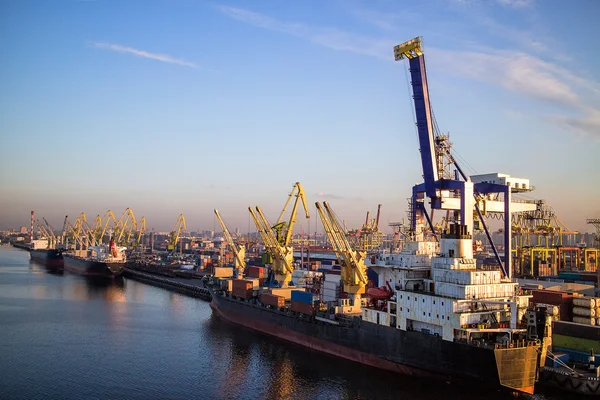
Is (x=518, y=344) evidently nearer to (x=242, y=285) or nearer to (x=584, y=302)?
(x=584, y=302)

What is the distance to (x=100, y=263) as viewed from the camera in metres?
103

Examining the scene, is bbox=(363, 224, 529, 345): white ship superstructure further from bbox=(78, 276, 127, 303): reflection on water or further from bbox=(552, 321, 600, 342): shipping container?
bbox=(78, 276, 127, 303): reflection on water

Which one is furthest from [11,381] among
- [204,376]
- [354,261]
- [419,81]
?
[419,81]

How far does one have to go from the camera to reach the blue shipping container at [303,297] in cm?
4107

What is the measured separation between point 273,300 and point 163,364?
13.3 metres

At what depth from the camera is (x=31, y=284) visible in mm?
82438

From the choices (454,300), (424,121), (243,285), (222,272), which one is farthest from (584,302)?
(222,272)

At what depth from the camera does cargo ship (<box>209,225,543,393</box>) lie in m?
27.7

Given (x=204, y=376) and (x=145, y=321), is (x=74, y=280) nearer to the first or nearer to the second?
(x=145, y=321)

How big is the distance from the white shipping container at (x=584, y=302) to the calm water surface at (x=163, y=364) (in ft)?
29.8

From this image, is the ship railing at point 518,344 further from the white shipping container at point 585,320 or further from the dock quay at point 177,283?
the dock quay at point 177,283

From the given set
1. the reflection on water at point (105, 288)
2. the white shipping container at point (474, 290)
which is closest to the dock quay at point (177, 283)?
the reflection on water at point (105, 288)

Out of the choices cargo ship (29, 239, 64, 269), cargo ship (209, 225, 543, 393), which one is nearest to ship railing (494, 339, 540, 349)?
cargo ship (209, 225, 543, 393)

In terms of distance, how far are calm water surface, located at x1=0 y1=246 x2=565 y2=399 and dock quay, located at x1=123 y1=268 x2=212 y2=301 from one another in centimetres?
1787
